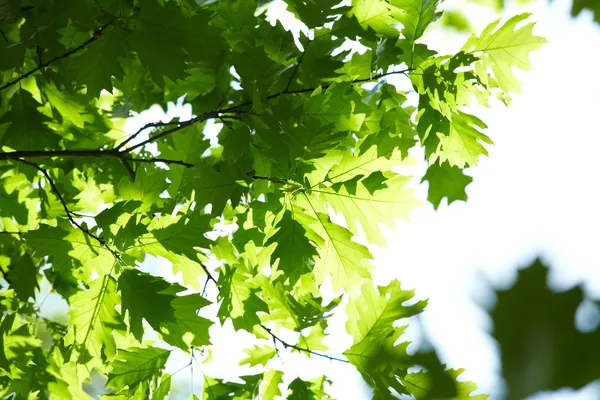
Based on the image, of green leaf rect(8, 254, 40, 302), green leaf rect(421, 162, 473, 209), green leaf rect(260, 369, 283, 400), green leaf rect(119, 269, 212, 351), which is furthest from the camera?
green leaf rect(8, 254, 40, 302)

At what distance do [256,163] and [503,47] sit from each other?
753 mm

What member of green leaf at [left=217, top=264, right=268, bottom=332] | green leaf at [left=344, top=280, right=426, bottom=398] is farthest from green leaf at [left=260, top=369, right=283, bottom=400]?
green leaf at [left=344, top=280, right=426, bottom=398]

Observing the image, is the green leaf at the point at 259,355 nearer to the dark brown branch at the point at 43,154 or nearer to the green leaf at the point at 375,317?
the green leaf at the point at 375,317

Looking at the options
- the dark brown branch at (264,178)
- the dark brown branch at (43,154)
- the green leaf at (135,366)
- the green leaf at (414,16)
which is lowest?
the green leaf at (135,366)

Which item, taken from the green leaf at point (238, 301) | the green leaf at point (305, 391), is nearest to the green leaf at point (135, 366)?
the green leaf at point (238, 301)

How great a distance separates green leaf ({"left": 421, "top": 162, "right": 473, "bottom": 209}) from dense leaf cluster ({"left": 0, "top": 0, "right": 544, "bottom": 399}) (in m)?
0.32

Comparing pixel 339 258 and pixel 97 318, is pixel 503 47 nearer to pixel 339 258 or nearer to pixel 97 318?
pixel 339 258

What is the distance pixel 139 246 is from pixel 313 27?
2.39ft

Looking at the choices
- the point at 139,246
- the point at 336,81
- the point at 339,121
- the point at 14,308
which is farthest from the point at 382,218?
the point at 14,308

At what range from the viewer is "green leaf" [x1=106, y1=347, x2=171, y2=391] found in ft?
5.09

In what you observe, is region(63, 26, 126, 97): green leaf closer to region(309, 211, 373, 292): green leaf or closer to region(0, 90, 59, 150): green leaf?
region(0, 90, 59, 150): green leaf

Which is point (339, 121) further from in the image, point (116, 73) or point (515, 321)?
point (515, 321)

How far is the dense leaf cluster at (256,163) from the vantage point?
131 centimetres

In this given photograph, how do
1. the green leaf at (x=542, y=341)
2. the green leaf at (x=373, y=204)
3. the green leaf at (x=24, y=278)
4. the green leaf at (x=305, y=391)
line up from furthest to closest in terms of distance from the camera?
the green leaf at (x=24, y=278) → the green leaf at (x=305, y=391) → the green leaf at (x=373, y=204) → the green leaf at (x=542, y=341)
